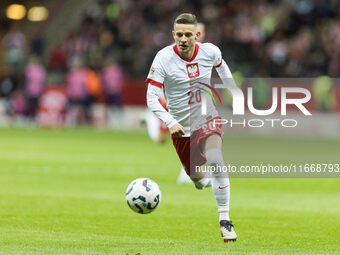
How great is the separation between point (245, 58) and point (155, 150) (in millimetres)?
8407

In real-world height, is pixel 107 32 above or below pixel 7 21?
below

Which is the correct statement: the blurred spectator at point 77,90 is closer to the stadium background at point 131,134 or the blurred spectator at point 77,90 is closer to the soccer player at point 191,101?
the stadium background at point 131,134

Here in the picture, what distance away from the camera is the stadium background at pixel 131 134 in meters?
9.24

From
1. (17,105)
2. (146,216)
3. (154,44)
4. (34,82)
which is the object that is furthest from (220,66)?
(17,105)

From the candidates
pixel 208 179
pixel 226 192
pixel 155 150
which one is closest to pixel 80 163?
pixel 155 150

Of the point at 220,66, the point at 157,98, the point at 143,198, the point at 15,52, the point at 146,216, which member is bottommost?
the point at 143,198

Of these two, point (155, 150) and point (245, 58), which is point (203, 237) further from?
point (245, 58)

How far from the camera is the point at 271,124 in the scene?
85.8 ft

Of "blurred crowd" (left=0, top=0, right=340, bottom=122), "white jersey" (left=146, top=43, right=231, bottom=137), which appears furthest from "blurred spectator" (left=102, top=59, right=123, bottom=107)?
"white jersey" (left=146, top=43, right=231, bottom=137)

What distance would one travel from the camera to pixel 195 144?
923cm

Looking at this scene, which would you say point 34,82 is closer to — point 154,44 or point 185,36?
point 154,44

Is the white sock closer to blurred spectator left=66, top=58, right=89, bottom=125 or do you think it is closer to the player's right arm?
the player's right arm

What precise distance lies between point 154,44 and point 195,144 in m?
22.1

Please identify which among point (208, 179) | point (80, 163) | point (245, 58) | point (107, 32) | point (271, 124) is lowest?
point (208, 179)
